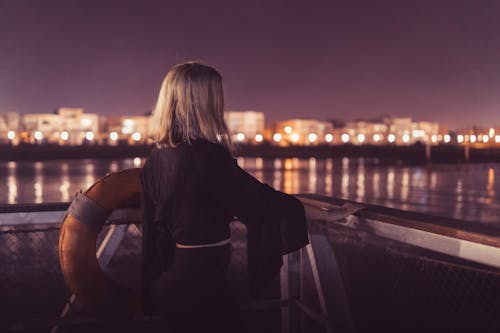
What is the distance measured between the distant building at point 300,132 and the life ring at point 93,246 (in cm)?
11964

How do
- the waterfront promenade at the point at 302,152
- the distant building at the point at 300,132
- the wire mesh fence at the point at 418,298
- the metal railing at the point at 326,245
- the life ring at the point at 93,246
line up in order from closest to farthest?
the metal railing at the point at 326,245 < the life ring at the point at 93,246 < the wire mesh fence at the point at 418,298 < the waterfront promenade at the point at 302,152 < the distant building at the point at 300,132

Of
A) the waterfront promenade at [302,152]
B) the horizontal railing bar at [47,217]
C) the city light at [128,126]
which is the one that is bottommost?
the waterfront promenade at [302,152]

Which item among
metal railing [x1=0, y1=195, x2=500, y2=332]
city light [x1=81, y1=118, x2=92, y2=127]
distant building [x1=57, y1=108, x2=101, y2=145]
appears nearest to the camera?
metal railing [x1=0, y1=195, x2=500, y2=332]

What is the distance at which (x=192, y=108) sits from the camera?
179 centimetres

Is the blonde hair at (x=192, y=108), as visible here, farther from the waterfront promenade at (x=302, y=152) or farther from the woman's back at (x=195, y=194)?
the waterfront promenade at (x=302, y=152)

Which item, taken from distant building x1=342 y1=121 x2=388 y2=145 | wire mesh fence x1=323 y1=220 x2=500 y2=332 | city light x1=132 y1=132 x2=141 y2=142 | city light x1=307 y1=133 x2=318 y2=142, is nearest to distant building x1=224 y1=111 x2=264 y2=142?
city light x1=307 y1=133 x2=318 y2=142

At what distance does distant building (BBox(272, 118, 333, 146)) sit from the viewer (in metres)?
124

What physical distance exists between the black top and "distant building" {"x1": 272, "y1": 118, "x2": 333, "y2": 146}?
4723 inches

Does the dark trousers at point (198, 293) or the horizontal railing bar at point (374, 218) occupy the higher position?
the horizontal railing bar at point (374, 218)

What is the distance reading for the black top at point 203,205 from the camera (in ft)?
5.66

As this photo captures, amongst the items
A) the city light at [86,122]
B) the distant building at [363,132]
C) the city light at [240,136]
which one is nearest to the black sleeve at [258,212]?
the city light at [240,136]

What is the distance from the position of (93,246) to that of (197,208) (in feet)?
2.42

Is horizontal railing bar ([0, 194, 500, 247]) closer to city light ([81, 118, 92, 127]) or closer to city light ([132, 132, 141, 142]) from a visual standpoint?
city light ([132, 132, 141, 142])

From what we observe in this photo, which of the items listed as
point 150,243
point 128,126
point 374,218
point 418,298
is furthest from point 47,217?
point 128,126
